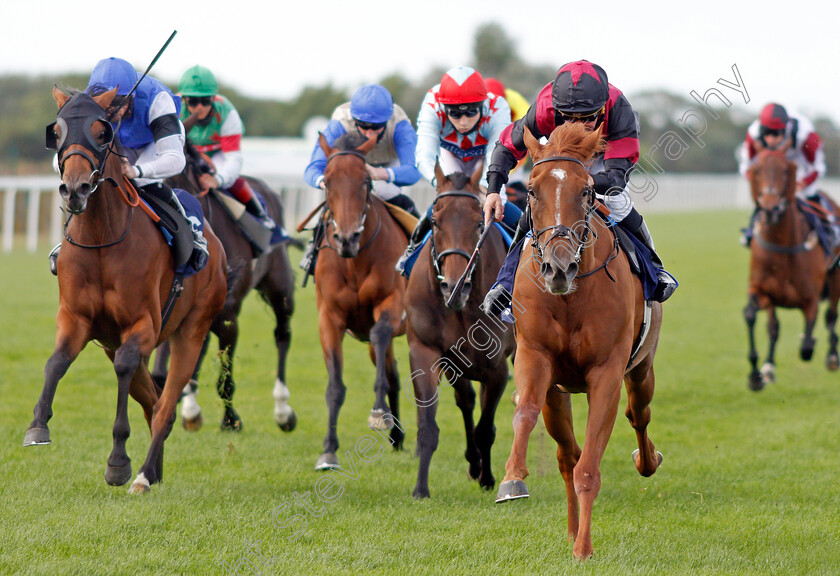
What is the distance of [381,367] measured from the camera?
6.95m

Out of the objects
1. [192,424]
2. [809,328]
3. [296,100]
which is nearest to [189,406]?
[192,424]

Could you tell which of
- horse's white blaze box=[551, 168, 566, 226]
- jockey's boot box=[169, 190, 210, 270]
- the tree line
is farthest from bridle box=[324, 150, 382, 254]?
the tree line

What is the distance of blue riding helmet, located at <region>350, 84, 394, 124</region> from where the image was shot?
7.42m

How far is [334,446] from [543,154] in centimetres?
311

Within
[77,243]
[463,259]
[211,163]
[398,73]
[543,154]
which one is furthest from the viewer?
[398,73]

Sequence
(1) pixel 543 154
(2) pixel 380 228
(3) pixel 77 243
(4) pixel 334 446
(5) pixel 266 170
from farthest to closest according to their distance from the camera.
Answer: (5) pixel 266 170 → (2) pixel 380 228 → (4) pixel 334 446 → (3) pixel 77 243 → (1) pixel 543 154

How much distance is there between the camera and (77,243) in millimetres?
5430

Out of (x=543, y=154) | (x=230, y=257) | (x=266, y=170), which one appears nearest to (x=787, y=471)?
(x=543, y=154)

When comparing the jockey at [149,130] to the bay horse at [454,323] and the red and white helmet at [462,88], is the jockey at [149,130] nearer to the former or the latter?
the bay horse at [454,323]

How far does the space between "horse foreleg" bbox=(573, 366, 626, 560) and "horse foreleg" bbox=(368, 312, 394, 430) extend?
8.23 ft

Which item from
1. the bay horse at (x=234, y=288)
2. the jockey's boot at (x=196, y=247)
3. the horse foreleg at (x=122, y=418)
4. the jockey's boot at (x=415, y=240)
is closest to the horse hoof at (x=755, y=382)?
the bay horse at (x=234, y=288)

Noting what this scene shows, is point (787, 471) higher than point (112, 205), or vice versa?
point (112, 205)

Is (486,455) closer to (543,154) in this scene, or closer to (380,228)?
(380,228)

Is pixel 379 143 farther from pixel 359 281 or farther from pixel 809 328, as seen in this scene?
pixel 809 328
